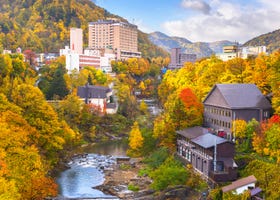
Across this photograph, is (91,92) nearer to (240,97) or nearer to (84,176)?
(84,176)

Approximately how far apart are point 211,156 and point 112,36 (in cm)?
9420

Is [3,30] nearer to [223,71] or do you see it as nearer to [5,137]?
[223,71]

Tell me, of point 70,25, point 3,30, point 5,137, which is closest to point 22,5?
point 70,25

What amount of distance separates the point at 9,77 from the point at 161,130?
1860 centimetres

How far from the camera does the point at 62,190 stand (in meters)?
31.0

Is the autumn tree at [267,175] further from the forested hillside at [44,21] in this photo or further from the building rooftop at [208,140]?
the forested hillside at [44,21]

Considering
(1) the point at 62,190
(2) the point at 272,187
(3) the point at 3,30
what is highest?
(3) the point at 3,30

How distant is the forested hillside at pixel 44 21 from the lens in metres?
98.6

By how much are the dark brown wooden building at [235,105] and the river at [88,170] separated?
11144mm

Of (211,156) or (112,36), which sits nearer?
(211,156)

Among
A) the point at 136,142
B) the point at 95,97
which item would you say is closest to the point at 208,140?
the point at 136,142

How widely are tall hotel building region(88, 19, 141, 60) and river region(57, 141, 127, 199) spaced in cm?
6909

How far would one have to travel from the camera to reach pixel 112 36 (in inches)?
4702

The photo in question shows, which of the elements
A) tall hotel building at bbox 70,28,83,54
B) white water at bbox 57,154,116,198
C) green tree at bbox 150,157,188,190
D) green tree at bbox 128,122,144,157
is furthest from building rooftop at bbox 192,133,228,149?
tall hotel building at bbox 70,28,83,54
